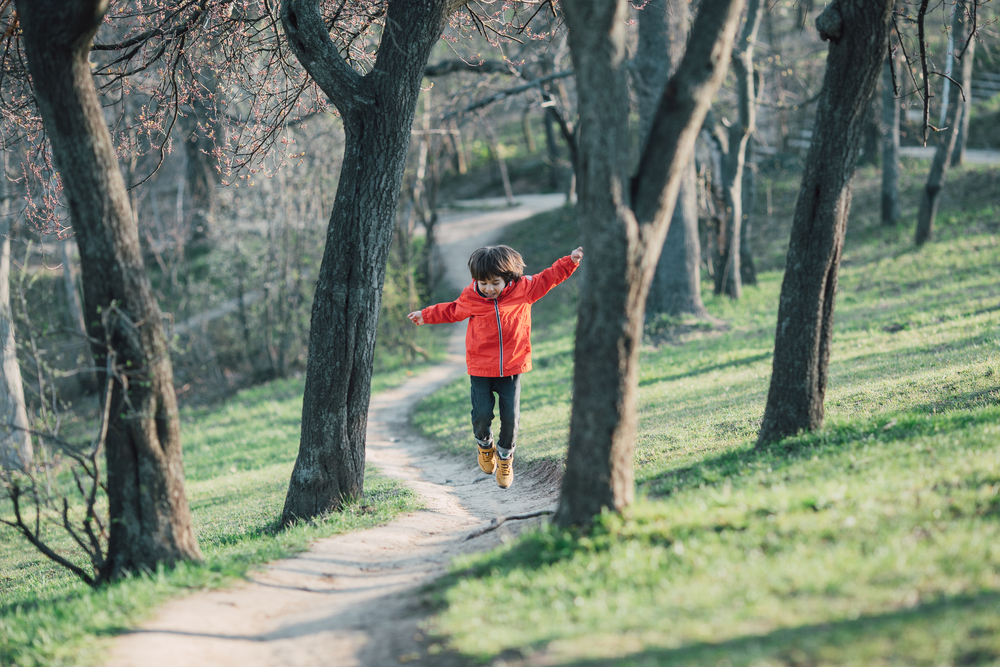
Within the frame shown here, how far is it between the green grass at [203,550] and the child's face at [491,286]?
7.15 feet

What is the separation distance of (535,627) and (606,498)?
1.06 meters

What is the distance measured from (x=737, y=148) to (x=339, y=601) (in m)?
13.1

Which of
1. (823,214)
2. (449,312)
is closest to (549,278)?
(449,312)

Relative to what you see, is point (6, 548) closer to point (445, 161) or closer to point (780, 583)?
point (780, 583)

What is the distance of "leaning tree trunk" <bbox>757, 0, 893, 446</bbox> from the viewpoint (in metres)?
5.17

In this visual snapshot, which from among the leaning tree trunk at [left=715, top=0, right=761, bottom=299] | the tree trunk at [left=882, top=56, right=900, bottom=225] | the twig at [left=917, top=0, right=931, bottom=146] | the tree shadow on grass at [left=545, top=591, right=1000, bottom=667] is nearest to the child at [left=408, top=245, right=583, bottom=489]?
the twig at [left=917, top=0, right=931, bottom=146]

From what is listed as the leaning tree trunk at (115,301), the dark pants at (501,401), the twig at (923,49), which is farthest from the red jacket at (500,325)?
the twig at (923,49)

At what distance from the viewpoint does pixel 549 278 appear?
6.17m

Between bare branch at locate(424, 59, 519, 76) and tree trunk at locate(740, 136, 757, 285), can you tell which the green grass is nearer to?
bare branch at locate(424, 59, 519, 76)

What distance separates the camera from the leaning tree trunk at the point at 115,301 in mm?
4465

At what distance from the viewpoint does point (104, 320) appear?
4480mm

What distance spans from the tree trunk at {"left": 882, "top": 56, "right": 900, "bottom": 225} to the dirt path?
16.0 metres

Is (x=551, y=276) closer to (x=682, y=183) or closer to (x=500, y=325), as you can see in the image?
(x=500, y=325)

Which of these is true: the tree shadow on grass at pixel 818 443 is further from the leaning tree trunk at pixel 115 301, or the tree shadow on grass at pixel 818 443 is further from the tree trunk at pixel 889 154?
the tree trunk at pixel 889 154
